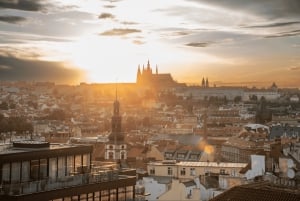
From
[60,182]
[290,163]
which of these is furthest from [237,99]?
[60,182]

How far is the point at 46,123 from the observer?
54.2 m

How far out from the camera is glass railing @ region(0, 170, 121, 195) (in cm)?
828

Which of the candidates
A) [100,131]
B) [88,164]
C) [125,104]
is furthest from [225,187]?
[125,104]

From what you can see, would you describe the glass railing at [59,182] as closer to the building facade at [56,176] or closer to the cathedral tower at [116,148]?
the building facade at [56,176]

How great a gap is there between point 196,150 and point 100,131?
2491cm

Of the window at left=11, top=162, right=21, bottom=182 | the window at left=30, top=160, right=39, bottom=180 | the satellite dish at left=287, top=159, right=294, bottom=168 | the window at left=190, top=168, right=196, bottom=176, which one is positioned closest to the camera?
the window at left=11, top=162, right=21, bottom=182

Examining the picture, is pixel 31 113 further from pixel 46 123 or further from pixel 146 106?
pixel 146 106

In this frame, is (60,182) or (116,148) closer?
(60,182)

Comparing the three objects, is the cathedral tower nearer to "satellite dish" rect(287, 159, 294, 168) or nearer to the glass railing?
"satellite dish" rect(287, 159, 294, 168)

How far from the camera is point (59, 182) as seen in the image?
29.2ft

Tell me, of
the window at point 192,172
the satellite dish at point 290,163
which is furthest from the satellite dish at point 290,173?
the window at point 192,172

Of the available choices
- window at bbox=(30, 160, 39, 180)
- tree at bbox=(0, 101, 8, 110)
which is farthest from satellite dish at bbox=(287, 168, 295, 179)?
tree at bbox=(0, 101, 8, 110)

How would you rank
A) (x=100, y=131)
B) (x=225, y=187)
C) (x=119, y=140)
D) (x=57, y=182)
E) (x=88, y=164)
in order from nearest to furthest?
(x=57, y=182)
(x=88, y=164)
(x=225, y=187)
(x=119, y=140)
(x=100, y=131)

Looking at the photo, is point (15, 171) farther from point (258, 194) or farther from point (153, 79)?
point (153, 79)
